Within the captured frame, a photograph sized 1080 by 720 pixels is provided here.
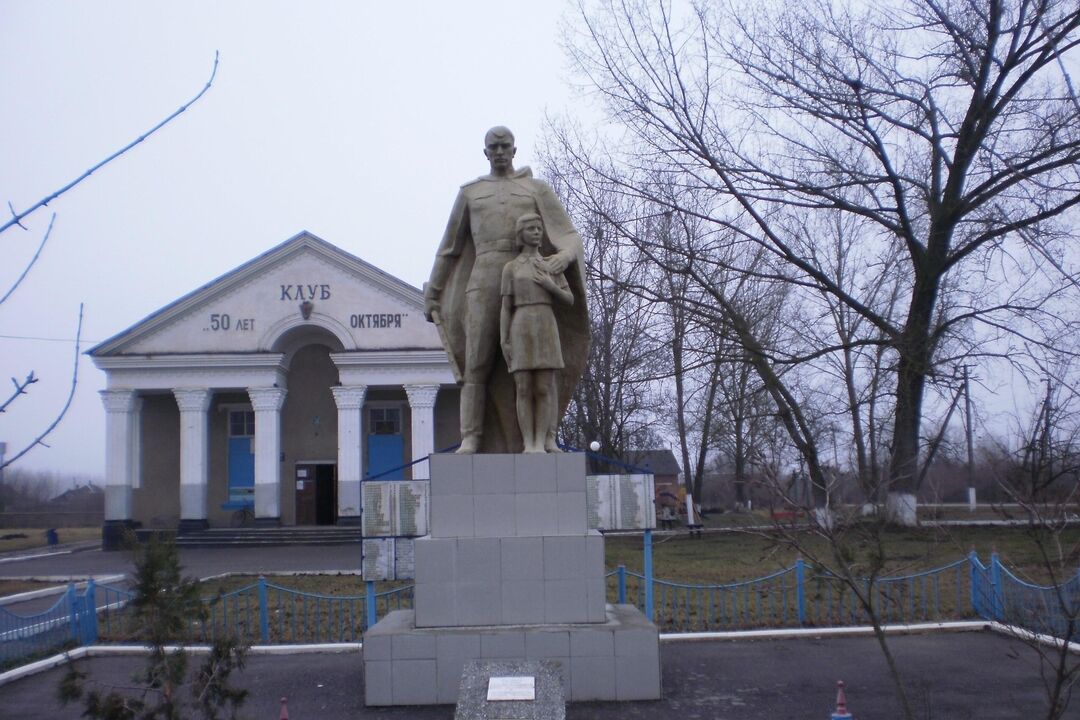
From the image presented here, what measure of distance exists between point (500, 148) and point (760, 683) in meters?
4.80

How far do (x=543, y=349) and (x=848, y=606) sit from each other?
665cm

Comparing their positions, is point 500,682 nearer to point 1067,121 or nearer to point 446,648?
point 446,648

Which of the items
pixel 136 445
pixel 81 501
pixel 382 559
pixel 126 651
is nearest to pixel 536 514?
pixel 382 559

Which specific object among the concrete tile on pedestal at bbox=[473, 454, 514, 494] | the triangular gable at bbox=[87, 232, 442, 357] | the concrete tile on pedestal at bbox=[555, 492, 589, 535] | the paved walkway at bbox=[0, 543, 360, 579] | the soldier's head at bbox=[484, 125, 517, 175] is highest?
the triangular gable at bbox=[87, 232, 442, 357]

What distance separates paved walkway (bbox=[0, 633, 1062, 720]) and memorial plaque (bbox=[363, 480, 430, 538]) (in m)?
1.91

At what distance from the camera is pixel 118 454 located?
29219 millimetres

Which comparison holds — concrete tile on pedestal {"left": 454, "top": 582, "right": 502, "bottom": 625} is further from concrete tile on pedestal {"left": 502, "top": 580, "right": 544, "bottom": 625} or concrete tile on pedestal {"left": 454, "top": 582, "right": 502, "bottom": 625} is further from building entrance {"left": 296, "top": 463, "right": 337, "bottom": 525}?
building entrance {"left": 296, "top": 463, "right": 337, "bottom": 525}

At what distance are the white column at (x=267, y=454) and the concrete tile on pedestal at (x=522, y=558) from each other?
23545 millimetres

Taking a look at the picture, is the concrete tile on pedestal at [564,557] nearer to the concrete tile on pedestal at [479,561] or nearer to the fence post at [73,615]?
the concrete tile on pedestal at [479,561]

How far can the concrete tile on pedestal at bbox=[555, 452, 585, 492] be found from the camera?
7160 mm

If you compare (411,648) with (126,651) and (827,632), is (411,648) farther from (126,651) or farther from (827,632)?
(827,632)

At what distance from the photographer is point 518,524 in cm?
712

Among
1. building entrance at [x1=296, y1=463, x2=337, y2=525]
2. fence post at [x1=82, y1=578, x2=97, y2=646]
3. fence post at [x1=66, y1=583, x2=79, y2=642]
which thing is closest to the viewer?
fence post at [x1=66, y1=583, x2=79, y2=642]

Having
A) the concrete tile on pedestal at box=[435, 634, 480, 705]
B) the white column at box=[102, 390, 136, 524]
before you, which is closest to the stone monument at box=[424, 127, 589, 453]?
the concrete tile on pedestal at box=[435, 634, 480, 705]
